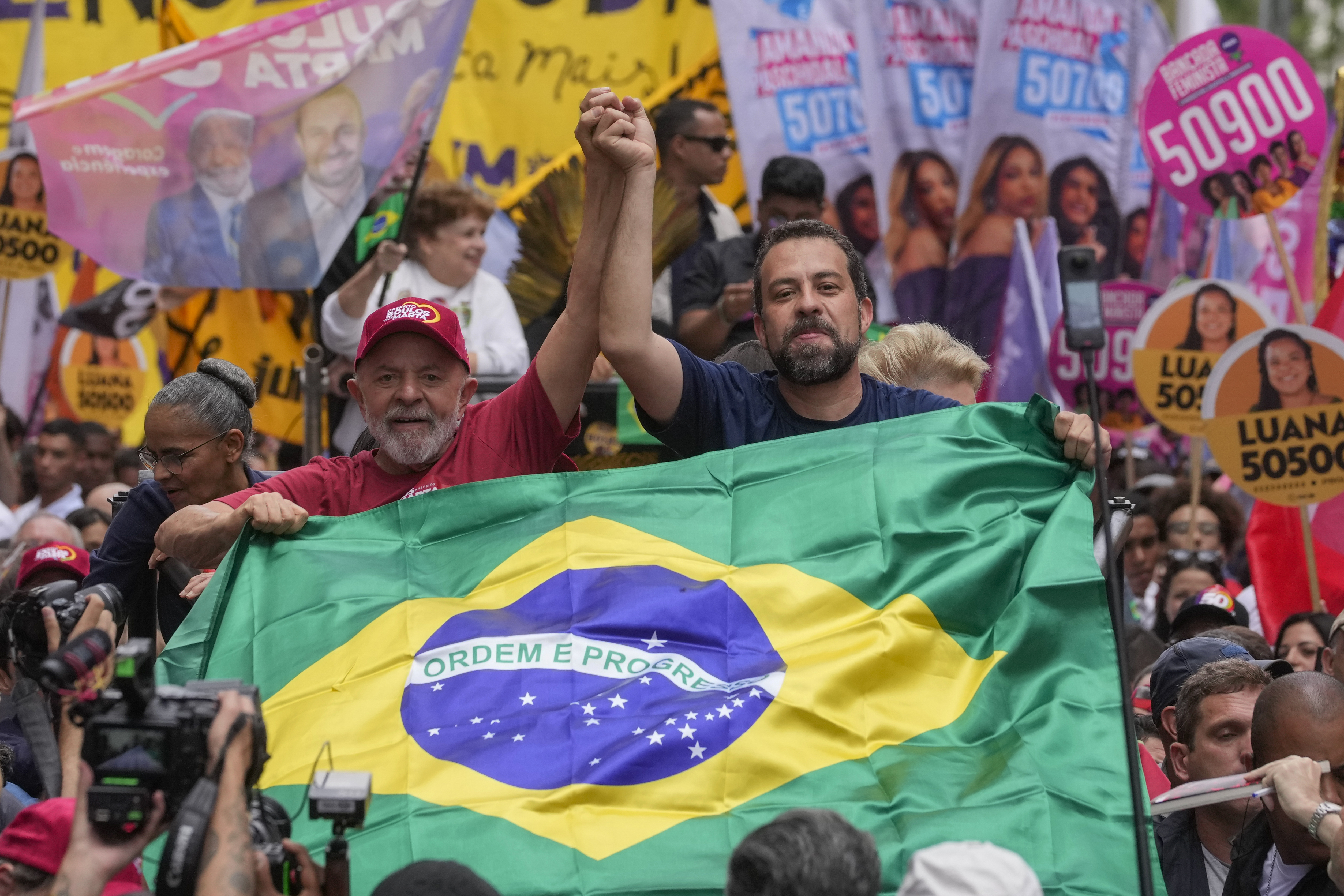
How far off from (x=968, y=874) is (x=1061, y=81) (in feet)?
25.5

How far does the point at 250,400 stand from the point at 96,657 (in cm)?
213

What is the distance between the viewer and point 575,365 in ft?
13.4

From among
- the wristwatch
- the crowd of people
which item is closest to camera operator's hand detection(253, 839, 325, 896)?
the crowd of people

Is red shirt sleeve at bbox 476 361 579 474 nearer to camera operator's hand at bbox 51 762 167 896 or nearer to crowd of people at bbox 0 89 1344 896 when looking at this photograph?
crowd of people at bbox 0 89 1344 896

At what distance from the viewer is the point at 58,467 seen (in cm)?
848

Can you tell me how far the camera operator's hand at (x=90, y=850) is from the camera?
2.55 m

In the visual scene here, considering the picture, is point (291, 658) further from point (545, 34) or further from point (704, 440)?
point (545, 34)

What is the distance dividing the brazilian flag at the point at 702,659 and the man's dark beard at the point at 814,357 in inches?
7.1

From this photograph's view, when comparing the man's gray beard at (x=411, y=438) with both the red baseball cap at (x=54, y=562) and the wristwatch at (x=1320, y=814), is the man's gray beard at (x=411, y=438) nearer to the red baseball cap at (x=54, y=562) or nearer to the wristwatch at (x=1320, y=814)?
the red baseball cap at (x=54, y=562)

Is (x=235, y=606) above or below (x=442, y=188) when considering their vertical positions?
below

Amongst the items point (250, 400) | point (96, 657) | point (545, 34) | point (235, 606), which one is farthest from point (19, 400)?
point (96, 657)

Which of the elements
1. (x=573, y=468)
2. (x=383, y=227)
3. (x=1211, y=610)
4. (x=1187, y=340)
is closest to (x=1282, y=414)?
(x=1187, y=340)

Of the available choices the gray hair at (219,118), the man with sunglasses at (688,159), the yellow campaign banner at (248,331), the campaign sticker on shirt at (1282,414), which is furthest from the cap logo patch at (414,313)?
the campaign sticker on shirt at (1282,414)

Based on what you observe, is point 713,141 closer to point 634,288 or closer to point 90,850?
point 634,288
